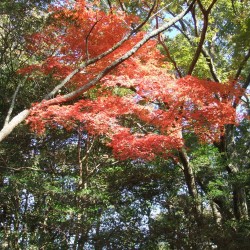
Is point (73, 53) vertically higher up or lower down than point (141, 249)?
higher up

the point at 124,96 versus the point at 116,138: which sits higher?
the point at 124,96

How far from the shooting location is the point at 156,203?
10516 mm

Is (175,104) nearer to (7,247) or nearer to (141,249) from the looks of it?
(141,249)

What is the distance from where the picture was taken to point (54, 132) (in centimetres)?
1045

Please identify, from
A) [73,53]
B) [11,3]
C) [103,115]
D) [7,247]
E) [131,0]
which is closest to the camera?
[103,115]

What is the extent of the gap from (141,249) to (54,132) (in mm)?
4785

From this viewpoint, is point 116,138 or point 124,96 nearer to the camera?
point 116,138

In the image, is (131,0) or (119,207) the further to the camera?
(131,0)

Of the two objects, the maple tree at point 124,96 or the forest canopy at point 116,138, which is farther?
the forest canopy at point 116,138

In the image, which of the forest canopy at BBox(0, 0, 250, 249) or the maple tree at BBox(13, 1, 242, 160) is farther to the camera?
the forest canopy at BBox(0, 0, 250, 249)

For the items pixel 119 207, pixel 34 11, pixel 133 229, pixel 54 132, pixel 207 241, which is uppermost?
pixel 34 11

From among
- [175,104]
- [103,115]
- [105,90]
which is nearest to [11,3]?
[105,90]

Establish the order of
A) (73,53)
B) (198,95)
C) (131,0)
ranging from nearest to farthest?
(198,95) → (73,53) → (131,0)

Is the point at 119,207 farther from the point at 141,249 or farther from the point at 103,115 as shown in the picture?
the point at 103,115
